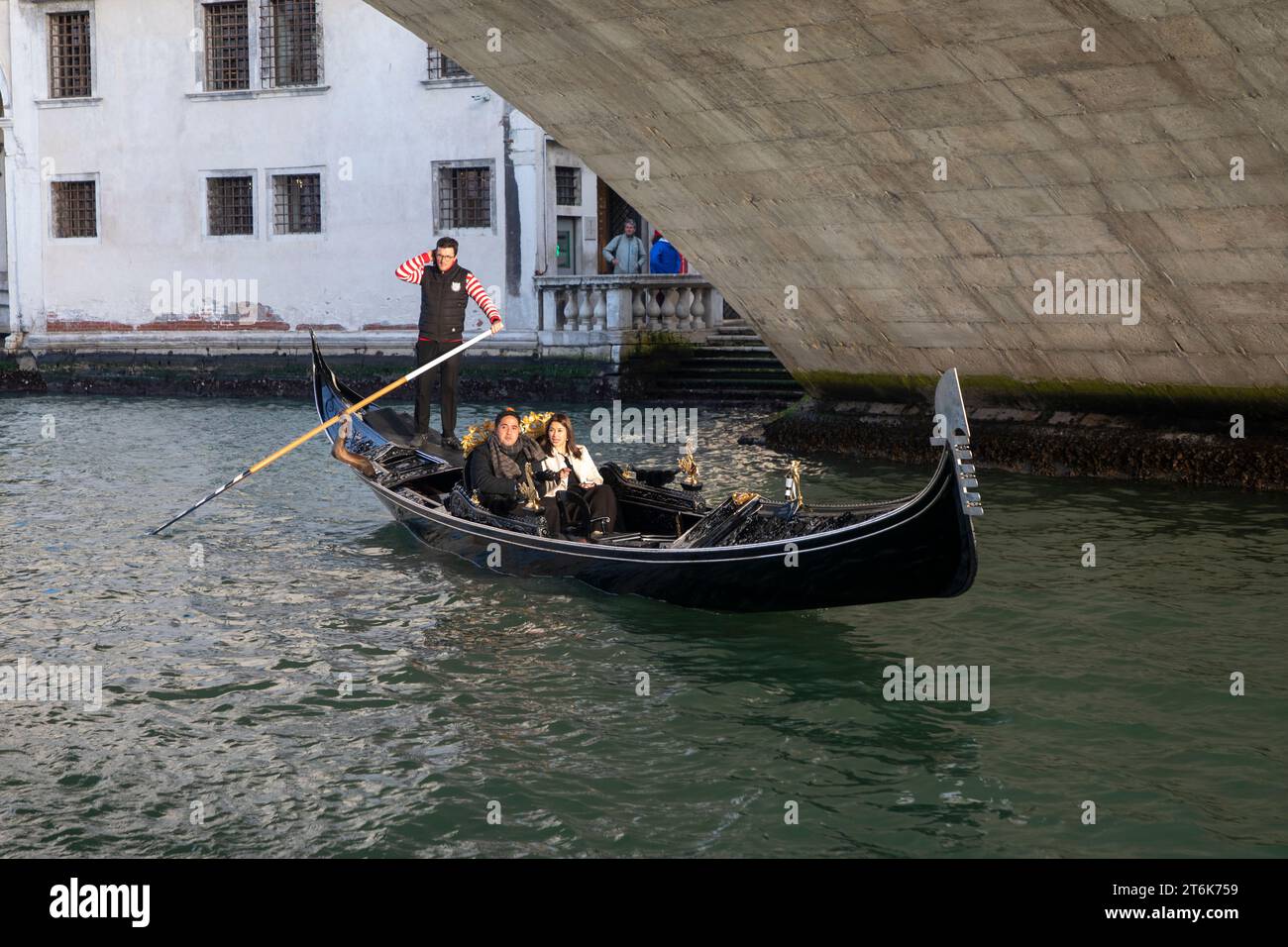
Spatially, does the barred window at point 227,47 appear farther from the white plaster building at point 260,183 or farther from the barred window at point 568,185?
the barred window at point 568,185

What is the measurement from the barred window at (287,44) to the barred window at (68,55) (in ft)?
7.01

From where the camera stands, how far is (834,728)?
438 centimetres

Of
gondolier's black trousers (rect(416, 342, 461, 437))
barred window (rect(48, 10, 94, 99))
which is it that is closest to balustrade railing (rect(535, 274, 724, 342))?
gondolier's black trousers (rect(416, 342, 461, 437))

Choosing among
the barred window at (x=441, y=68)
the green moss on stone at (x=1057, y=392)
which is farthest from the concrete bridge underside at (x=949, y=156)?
the barred window at (x=441, y=68)

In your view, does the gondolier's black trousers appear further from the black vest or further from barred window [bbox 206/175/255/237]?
barred window [bbox 206/175/255/237]

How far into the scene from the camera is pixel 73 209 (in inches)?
653

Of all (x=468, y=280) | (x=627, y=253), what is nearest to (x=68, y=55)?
(x=627, y=253)

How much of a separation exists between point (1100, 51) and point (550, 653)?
3.07 meters

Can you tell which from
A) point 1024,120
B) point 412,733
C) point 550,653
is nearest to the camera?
point 412,733

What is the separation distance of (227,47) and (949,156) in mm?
10467

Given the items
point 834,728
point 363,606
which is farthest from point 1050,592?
point 363,606

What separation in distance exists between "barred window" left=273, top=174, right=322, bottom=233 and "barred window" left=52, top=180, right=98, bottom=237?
2.29 metres
